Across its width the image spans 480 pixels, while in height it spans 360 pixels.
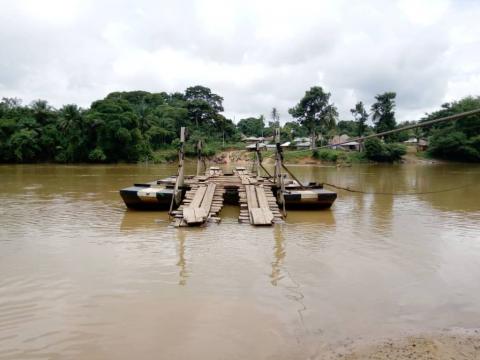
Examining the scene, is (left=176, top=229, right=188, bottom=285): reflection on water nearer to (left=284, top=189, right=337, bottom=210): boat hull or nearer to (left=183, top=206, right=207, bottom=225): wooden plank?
(left=183, top=206, right=207, bottom=225): wooden plank

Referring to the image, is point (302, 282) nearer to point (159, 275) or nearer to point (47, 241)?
point (159, 275)

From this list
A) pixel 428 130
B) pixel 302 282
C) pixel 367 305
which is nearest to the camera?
pixel 367 305

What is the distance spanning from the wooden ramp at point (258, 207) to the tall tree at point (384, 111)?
150 ft

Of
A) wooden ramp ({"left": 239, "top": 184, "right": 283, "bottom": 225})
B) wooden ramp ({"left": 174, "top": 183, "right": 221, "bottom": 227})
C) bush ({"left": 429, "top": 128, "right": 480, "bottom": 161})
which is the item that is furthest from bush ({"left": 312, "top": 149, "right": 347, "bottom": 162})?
wooden ramp ({"left": 174, "top": 183, "right": 221, "bottom": 227})

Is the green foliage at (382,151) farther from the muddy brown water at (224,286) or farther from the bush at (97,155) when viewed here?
the muddy brown water at (224,286)

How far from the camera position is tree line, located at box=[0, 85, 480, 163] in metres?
46.2

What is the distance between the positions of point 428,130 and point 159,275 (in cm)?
6636

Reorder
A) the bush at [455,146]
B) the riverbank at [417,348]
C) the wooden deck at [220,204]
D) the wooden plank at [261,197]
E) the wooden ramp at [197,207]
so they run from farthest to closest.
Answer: the bush at [455,146] → the wooden plank at [261,197] → the wooden deck at [220,204] → the wooden ramp at [197,207] → the riverbank at [417,348]

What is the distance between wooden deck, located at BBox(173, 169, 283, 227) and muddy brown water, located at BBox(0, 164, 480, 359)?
369mm

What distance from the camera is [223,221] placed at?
10852 mm

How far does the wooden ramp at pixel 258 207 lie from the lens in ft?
33.2

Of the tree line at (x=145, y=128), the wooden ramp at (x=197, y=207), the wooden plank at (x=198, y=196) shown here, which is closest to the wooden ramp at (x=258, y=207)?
the wooden ramp at (x=197, y=207)

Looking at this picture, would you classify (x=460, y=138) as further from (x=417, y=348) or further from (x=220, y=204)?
(x=417, y=348)

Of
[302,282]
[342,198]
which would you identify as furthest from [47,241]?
[342,198]
